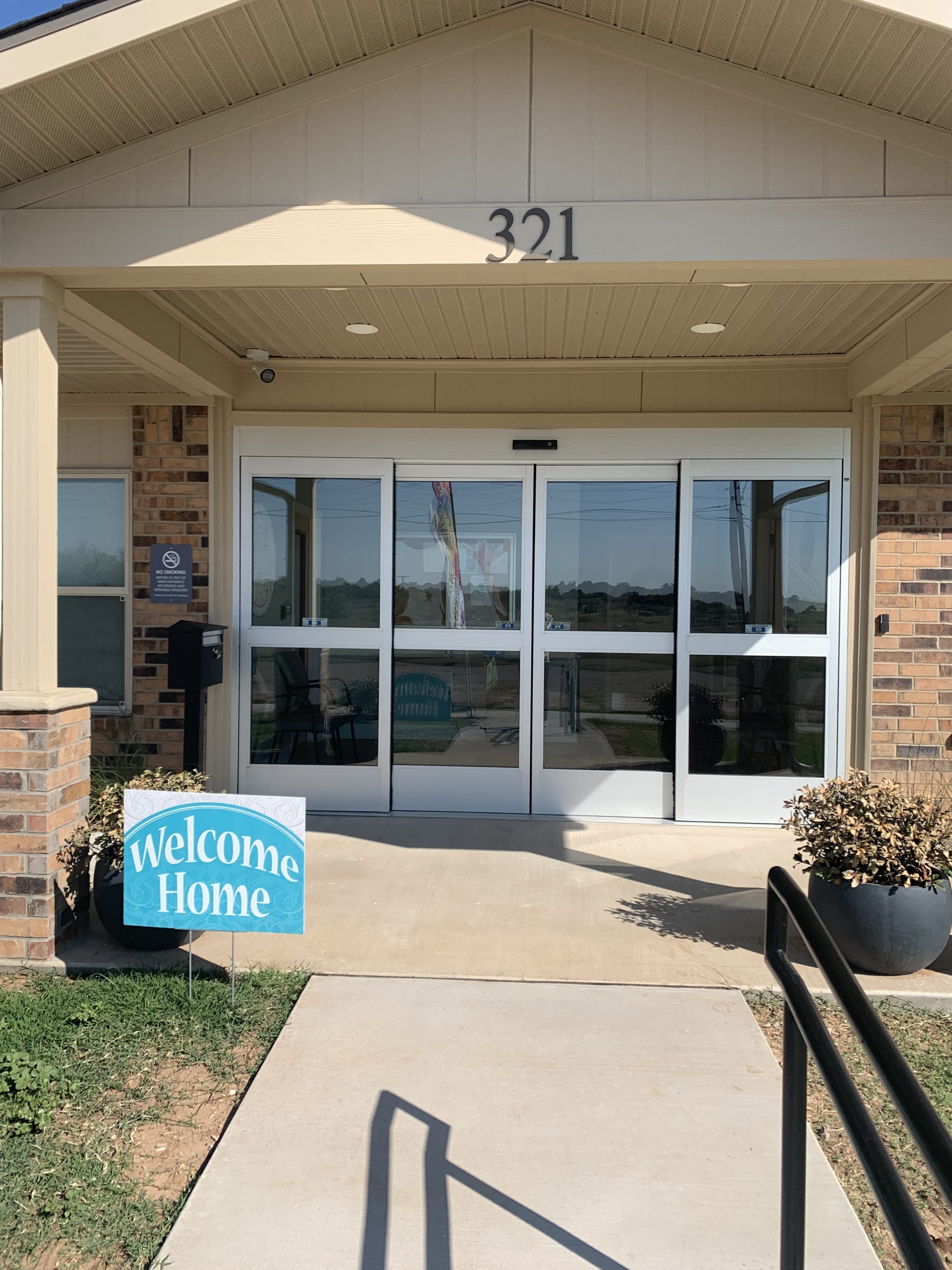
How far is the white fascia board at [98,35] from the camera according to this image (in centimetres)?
342

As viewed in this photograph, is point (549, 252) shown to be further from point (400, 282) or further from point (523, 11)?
point (523, 11)

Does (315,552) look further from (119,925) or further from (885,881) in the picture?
(885,881)

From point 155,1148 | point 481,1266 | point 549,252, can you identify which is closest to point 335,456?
point 549,252

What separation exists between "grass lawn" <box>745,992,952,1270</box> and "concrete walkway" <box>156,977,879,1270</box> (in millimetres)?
82

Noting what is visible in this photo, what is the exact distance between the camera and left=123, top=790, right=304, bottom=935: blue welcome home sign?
3.51 meters

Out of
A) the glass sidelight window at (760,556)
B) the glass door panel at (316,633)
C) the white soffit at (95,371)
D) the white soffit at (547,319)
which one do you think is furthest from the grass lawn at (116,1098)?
the glass sidelight window at (760,556)

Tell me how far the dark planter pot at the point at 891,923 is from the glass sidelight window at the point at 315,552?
3.66 meters

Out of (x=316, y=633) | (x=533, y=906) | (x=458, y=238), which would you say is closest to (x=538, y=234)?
(x=458, y=238)

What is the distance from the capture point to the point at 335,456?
21.5 ft

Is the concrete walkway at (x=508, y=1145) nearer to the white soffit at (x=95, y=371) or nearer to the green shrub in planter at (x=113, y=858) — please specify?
the green shrub in planter at (x=113, y=858)

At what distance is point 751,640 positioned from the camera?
634cm

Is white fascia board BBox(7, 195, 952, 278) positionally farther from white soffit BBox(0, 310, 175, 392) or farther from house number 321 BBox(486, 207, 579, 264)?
white soffit BBox(0, 310, 175, 392)

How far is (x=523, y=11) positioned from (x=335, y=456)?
318 centimetres

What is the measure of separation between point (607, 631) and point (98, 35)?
433 cm
